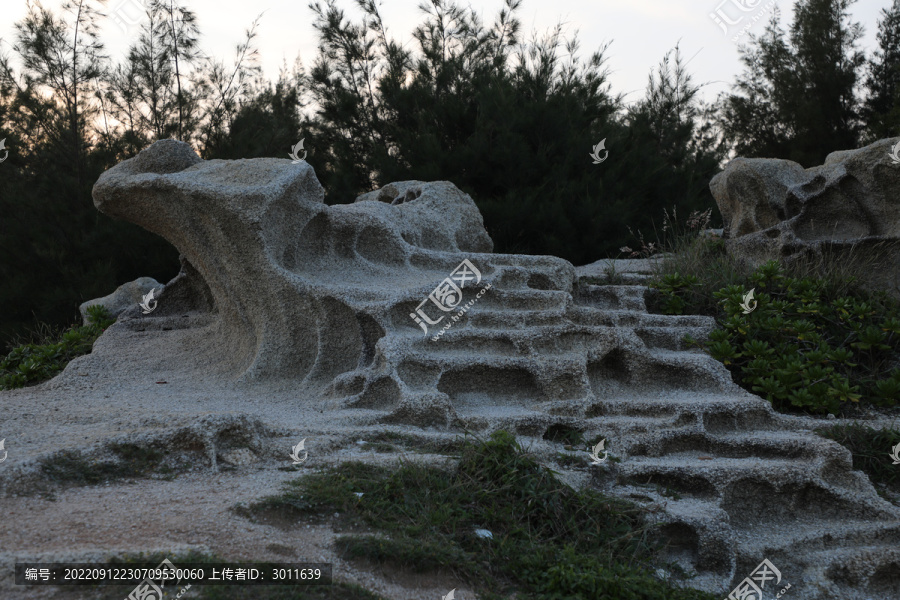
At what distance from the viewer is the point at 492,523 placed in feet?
9.87

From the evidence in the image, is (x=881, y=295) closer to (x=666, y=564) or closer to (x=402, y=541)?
(x=666, y=564)

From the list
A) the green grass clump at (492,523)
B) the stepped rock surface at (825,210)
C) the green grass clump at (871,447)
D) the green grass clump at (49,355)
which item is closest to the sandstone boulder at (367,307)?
the green grass clump at (871,447)

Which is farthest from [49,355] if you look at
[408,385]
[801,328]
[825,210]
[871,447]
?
[825,210]

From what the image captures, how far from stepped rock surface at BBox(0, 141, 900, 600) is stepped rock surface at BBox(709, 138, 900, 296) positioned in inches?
57.8

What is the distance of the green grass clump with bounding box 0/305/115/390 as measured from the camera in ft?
20.6

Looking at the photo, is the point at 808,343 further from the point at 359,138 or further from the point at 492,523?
the point at 359,138

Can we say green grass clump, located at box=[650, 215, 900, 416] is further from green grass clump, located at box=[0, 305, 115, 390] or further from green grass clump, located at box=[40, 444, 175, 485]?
green grass clump, located at box=[0, 305, 115, 390]

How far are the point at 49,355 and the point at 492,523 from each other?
519cm

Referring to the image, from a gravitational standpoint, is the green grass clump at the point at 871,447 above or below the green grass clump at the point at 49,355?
below

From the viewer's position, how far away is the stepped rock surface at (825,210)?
603cm

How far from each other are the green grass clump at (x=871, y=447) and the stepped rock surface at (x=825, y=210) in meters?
2.19

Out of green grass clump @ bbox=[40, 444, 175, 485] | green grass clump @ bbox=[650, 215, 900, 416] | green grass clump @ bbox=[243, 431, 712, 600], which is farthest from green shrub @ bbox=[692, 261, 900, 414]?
green grass clump @ bbox=[40, 444, 175, 485]

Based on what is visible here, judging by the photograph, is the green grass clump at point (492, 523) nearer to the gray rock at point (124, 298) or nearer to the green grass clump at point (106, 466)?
the green grass clump at point (106, 466)

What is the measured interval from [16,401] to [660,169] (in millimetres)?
8191
